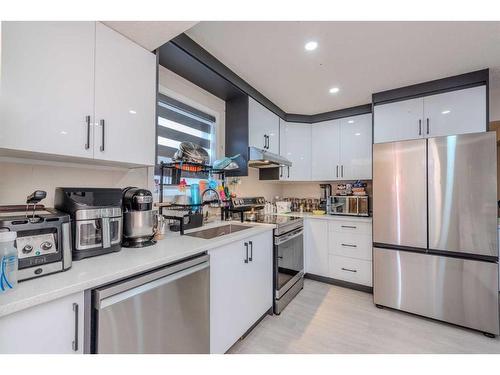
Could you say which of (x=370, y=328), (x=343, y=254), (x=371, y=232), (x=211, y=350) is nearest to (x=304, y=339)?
(x=370, y=328)

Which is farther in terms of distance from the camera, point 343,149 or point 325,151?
point 325,151

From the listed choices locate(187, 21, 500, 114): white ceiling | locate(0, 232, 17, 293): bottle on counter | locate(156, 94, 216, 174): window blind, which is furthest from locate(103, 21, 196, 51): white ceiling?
locate(0, 232, 17, 293): bottle on counter

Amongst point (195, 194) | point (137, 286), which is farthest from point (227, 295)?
point (195, 194)

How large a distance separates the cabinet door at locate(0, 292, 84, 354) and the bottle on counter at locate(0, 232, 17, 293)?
11 centimetres

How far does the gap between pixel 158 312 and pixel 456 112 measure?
3044mm

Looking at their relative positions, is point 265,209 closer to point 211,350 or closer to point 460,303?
point 211,350

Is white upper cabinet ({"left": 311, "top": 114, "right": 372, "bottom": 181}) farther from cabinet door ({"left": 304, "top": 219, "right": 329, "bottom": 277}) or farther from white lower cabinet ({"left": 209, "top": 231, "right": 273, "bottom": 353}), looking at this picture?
white lower cabinet ({"left": 209, "top": 231, "right": 273, "bottom": 353})

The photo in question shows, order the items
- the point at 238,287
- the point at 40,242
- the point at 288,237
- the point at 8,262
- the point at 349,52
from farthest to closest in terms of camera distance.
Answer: the point at 288,237
the point at 349,52
the point at 238,287
the point at 40,242
the point at 8,262

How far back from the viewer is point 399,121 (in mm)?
2492

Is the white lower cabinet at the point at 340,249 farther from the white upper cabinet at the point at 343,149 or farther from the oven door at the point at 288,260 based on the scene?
the white upper cabinet at the point at 343,149

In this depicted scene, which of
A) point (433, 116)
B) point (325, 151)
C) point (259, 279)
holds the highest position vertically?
point (433, 116)

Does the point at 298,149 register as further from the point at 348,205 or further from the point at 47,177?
the point at 47,177

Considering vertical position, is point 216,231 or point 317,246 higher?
point 216,231

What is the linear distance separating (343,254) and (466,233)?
3.97 feet
